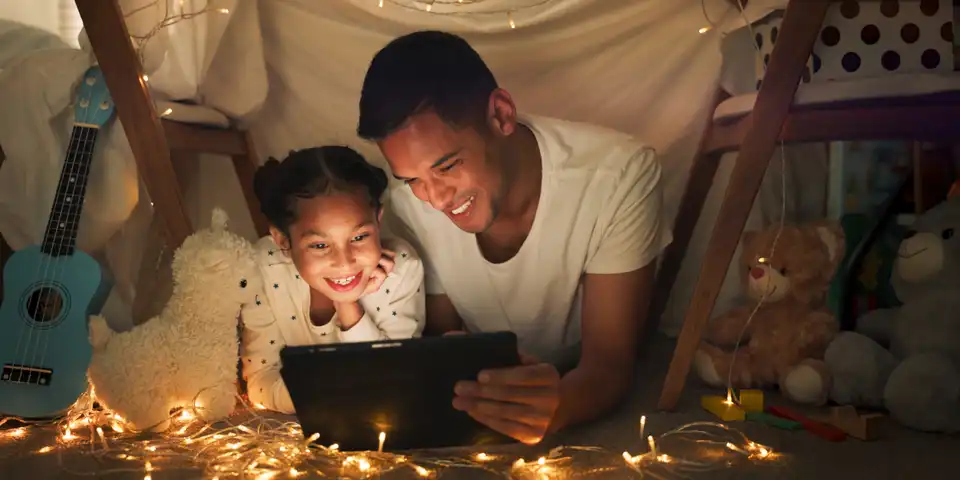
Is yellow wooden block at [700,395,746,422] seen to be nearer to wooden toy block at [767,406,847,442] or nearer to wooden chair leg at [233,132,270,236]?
wooden toy block at [767,406,847,442]

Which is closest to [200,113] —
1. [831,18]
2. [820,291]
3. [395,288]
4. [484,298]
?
[395,288]

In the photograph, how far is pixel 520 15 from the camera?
42.8 inches

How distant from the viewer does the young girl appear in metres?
0.99

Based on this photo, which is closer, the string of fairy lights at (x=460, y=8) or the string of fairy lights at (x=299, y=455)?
the string of fairy lights at (x=299, y=455)

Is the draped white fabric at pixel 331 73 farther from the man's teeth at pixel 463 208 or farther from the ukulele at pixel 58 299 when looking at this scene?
the man's teeth at pixel 463 208

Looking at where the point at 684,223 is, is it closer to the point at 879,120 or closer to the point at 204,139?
the point at 879,120

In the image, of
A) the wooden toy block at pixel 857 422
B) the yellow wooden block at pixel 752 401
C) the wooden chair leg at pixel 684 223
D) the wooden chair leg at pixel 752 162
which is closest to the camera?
the wooden chair leg at pixel 752 162

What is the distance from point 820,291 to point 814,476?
1.34 ft

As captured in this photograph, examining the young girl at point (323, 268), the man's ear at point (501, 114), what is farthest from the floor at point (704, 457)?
the man's ear at point (501, 114)

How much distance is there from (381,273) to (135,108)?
1.35 feet

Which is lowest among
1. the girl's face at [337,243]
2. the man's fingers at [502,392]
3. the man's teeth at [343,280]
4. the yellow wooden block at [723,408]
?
the yellow wooden block at [723,408]

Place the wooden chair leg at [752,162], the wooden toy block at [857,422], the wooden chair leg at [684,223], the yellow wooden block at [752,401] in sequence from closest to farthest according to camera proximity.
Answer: the wooden chair leg at [752,162] → the wooden toy block at [857,422] → the yellow wooden block at [752,401] → the wooden chair leg at [684,223]

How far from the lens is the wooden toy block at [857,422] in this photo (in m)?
0.94

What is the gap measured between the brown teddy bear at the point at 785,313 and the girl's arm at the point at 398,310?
0.48 metres
